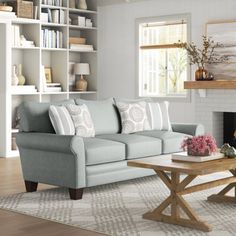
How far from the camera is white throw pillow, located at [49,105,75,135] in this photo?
5.66 meters

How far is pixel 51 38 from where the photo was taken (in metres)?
9.01

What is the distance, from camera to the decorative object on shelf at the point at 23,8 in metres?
8.38

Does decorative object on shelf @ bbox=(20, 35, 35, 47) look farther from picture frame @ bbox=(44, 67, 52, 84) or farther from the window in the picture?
the window

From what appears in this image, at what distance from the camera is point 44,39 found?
8875 millimetres

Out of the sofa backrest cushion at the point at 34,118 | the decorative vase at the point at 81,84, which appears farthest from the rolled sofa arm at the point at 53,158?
the decorative vase at the point at 81,84

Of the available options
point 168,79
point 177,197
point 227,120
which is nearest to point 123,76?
point 168,79

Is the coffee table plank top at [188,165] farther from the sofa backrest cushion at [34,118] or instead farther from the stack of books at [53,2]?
the stack of books at [53,2]

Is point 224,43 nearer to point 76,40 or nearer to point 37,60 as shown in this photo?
point 76,40

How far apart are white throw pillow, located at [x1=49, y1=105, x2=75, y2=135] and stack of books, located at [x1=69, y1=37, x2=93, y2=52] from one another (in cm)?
376

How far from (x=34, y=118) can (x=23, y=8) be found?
10.4 ft

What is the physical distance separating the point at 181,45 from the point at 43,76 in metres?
2.18

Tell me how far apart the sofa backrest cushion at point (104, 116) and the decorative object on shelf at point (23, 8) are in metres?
2.52

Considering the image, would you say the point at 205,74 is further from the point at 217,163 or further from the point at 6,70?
the point at 217,163

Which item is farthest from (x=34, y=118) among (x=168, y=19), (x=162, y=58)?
(x=162, y=58)
